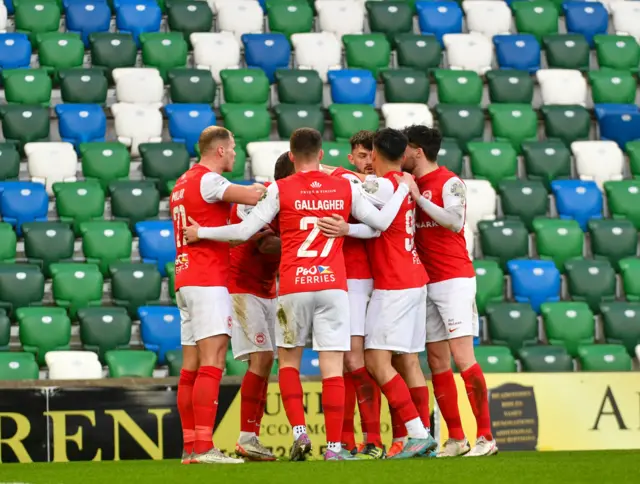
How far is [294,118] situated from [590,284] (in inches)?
129

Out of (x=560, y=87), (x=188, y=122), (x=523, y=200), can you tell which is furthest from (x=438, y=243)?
(x=560, y=87)

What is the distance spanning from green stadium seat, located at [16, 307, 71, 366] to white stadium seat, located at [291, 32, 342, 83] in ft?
14.9

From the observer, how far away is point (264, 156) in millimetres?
11562

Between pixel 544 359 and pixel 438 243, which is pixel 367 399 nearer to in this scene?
pixel 438 243

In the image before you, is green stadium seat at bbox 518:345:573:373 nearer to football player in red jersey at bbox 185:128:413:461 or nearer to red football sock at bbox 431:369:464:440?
red football sock at bbox 431:369:464:440

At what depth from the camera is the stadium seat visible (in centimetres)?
989

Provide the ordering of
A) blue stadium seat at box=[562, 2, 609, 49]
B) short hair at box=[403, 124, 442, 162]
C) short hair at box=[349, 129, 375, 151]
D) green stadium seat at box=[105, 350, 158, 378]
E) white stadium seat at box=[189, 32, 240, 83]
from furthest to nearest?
blue stadium seat at box=[562, 2, 609, 49]
white stadium seat at box=[189, 32, 240, 83]
green stadium seat at box=[105, 350, 158, 378]
short hair at box=[349, 129, 375, 151]
short hair at box=[403, 124, 442, 162]

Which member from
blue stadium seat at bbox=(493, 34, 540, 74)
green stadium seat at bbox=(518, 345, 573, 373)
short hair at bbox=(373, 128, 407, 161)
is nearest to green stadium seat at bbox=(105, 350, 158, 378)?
green stadium seat at bbox=(518, 345, 573, 373)

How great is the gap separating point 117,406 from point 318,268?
281 cm

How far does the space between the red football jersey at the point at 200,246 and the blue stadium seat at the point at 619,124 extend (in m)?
7.14

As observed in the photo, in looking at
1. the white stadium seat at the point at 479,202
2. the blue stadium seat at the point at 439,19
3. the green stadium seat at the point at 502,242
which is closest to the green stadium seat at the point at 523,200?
the white stadium seat at the point at 479,202

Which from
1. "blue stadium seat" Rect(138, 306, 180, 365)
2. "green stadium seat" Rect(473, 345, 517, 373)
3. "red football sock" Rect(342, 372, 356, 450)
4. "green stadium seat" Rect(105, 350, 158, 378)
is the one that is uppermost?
"blue stadium seat" Rect(138, 306, 180, 365)

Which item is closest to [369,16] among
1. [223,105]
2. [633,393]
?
[223,105]

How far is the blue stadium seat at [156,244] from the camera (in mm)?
10727
